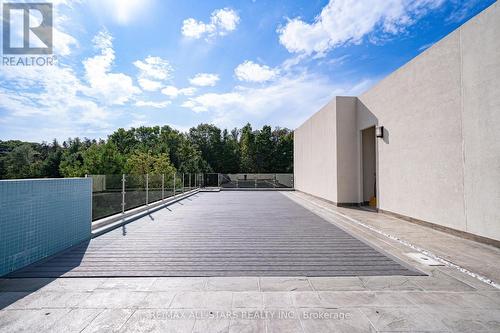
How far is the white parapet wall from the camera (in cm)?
429

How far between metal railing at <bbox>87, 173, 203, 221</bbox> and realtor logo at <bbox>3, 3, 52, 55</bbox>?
155 inches

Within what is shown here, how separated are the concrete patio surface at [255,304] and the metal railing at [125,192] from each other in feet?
9.72

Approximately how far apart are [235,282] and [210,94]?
13.7m

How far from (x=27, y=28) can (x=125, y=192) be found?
4.89 meters

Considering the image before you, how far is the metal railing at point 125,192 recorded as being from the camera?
5.72m

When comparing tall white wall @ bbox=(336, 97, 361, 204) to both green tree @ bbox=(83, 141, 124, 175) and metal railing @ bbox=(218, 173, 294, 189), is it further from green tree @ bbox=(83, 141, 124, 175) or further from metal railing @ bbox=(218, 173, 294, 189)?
green tree @ bbox=(83, 141, 124, 175)

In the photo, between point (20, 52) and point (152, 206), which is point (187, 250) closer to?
point (152, 206)

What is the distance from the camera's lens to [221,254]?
3.91 meters

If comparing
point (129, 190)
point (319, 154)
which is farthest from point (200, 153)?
point (129, 190)

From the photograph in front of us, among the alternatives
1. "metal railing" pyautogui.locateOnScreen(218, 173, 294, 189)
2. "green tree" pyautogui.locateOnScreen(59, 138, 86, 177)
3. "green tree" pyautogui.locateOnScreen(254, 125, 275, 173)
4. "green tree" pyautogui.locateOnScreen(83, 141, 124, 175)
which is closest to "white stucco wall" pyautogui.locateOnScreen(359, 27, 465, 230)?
"metal railing" pyautogui.locateOnScreen(218, 173, 294, 189)

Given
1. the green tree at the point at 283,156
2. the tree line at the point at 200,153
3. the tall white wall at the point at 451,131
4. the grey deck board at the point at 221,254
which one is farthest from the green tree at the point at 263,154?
the grey deck board at the point at 221,254

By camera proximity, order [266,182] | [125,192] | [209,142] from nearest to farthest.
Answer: [125,192]
[266,182]
[209,142]

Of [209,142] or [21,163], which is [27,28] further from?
[21,163]

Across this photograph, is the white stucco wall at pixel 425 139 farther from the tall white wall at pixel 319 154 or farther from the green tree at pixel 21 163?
the green tree at pixel 21 163
